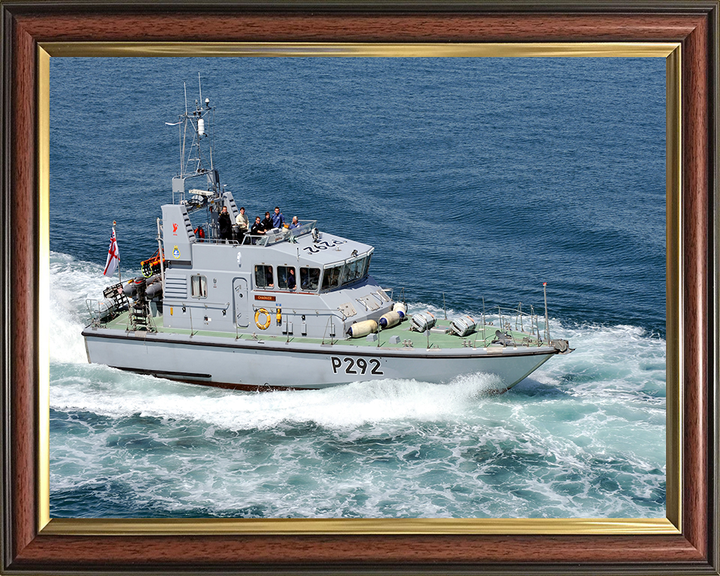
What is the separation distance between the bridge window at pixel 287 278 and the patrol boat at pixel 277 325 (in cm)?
3

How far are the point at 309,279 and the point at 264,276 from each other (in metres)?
1.32

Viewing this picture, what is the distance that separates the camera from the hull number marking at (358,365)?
2284 cm

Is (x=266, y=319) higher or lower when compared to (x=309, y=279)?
lower

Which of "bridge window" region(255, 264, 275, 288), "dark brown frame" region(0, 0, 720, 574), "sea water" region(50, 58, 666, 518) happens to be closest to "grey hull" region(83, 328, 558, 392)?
"sea water" region(50, 58, 666, 518)

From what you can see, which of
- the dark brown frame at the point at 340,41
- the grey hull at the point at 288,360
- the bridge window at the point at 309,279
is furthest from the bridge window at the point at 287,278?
the dark brown frame at the point at 340,41

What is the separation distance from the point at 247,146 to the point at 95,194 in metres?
6.83

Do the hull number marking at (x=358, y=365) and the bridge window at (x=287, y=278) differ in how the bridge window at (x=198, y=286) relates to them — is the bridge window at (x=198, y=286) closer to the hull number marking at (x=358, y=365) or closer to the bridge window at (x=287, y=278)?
the bridge window at (x=287, y=278)

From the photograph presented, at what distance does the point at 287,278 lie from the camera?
23859 mm

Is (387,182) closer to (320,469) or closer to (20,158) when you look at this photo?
(320,469)

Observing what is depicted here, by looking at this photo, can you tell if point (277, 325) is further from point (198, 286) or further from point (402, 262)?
point (402, 262)

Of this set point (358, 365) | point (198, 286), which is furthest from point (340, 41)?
point (198, 286)

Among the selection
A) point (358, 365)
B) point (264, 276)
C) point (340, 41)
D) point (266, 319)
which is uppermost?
point (340, 41)

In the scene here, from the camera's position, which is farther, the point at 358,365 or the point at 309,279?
the point at 309,279

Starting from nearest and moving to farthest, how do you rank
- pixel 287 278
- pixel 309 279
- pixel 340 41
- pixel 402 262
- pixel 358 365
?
pixel 340 41 → pixel 358 365 → pixel 309 279 → pixel 287 278 → pixel 402 262
